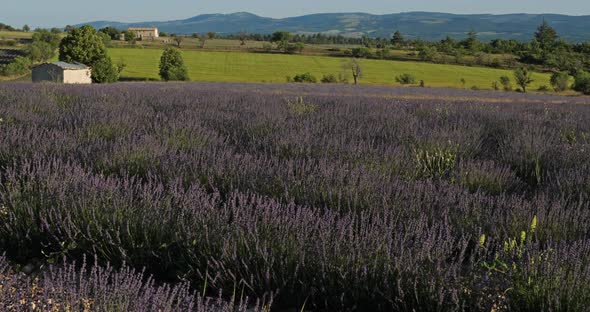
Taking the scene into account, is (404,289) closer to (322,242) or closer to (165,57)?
(322,242)

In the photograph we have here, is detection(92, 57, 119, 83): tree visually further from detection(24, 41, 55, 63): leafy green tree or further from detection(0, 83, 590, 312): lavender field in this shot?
detection(0, 83, 590, 312): lavender field

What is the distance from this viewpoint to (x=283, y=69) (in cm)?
6844

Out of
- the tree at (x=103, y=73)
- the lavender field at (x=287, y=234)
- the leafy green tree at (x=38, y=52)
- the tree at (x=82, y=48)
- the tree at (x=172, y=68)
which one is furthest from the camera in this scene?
the leafy green tree at (x=38, y=52)

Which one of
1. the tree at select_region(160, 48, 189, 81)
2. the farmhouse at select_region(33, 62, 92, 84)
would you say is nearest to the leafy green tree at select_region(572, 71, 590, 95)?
the tree at select_region(160, 48, 189, 81)

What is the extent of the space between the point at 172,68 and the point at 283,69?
17.6 metres

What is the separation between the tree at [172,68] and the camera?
54.2 m

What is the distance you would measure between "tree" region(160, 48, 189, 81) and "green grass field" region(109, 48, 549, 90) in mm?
2117

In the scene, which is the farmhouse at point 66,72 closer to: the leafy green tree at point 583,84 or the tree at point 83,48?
the tree at point 83,48

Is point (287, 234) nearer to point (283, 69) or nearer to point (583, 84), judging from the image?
point (583, 84)

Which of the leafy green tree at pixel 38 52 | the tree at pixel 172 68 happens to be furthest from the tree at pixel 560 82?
the leafy green tree at pixel 38 52

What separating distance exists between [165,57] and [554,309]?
5751 cm

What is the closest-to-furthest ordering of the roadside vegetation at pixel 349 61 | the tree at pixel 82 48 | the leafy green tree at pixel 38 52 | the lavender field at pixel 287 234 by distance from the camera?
the lavender field at pixel 287 234 < the tree at pixel 82 48 < the roadside vegetation at pixel 349 61 < the leafy green tree at pixel 38 52

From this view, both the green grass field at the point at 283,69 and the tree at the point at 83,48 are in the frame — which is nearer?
the tree at the point at 83,48

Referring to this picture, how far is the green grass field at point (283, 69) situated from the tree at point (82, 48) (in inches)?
178
